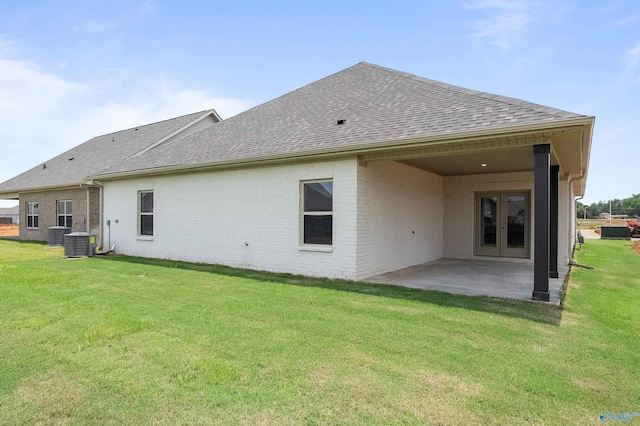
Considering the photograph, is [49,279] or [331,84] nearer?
[49,279]

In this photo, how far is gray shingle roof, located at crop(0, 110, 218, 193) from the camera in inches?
682

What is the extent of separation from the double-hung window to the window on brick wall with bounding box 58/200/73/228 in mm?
7083

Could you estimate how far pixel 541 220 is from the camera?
237 inches

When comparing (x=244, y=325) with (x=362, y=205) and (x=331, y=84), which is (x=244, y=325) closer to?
(x=362, y=205)

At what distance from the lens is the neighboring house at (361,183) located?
700 cm

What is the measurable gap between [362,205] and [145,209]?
8.05 meters

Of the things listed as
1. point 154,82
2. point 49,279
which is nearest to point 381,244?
point 49,279

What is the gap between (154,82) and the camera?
14.0 metres

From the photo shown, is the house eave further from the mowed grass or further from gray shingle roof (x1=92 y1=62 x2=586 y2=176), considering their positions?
the mowed grass

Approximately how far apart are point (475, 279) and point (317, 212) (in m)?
3.92

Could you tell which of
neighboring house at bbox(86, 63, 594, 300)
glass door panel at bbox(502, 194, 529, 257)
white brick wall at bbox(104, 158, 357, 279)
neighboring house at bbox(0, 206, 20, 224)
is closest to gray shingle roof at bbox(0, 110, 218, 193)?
neighboring house at bbox(86, 63, 594, 300)

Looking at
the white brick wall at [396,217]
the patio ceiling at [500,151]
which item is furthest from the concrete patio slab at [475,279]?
the patio ceiling at [500,151]

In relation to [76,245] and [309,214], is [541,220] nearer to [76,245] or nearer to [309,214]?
[309,214]

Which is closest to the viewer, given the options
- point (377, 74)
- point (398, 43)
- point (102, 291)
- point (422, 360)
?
point (422, 360)
